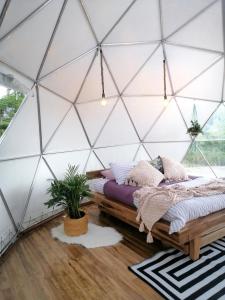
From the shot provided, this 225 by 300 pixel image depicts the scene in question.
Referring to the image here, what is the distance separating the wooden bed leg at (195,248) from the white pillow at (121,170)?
209cm

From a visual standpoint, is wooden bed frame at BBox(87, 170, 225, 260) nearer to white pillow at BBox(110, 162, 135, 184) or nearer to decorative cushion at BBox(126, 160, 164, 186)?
decorative cushion at BBox(126, 160, 164, 186)

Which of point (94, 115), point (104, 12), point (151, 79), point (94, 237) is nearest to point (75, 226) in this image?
point (94, 237)

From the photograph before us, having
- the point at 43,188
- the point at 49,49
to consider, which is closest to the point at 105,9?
the point at 49,49

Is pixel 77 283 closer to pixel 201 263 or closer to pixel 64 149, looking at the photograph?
pixel 201 263

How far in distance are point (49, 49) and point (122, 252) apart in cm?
358

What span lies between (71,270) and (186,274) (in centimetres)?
157

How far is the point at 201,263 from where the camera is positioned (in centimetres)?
340

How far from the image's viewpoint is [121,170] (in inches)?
213

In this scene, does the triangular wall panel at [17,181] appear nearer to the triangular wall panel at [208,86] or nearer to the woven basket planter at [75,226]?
the woven basket planter at [75,226]

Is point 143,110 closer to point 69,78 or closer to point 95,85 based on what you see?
point 95,85

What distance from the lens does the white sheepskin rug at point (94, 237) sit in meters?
4.15

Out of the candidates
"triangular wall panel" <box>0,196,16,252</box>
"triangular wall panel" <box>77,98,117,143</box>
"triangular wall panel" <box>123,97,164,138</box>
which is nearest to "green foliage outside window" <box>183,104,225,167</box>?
"triangular wall panel" <box>123,97,164,138</box>

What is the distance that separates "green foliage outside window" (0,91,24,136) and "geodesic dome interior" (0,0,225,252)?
14 centimetres

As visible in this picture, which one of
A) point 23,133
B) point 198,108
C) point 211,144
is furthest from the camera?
point 211,144
